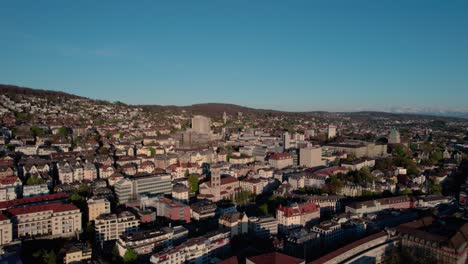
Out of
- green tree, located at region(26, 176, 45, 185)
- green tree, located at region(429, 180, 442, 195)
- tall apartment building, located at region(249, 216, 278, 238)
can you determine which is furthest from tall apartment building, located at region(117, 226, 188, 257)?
green tree, located at region(429, 180, 442, 195)

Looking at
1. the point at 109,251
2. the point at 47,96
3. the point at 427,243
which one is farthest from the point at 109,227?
the point at 47,96

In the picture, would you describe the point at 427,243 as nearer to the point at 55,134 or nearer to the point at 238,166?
the point at 238,166

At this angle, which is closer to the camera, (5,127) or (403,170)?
(403,170)

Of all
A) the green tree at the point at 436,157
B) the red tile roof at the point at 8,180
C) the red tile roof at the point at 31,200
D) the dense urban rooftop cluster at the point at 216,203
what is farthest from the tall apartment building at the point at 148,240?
the green tree at the point at 436,157

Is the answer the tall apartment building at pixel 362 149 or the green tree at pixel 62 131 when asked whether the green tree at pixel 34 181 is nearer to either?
the green tree at pixel 62 131

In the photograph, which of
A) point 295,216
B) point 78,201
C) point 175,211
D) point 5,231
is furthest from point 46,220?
point 295,216

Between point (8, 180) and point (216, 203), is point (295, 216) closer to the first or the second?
point (216, 203)

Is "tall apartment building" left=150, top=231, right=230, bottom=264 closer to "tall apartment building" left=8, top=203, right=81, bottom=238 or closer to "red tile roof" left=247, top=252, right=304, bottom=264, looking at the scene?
"red tile roof" left=247, top=252, right=304, bottom=264
